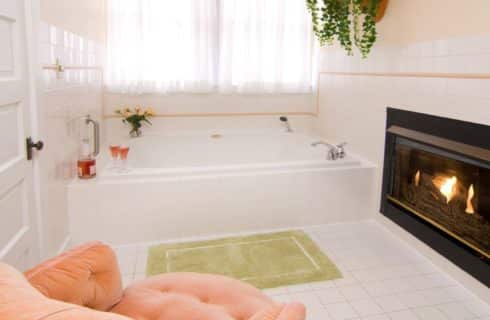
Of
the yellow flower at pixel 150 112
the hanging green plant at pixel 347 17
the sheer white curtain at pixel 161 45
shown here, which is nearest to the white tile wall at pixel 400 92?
the hanging green plant at pixel 347 17

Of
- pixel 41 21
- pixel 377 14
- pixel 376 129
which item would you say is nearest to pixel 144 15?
pixel 41 21

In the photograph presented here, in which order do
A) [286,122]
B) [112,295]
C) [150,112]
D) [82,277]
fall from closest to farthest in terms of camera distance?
[82,277], [112,295], [150,112], [286,122]

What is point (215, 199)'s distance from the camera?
2.72 m

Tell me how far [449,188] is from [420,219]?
0.99ft

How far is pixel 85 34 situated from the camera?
9.36ft

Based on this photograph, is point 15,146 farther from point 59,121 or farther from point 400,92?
point 400,92

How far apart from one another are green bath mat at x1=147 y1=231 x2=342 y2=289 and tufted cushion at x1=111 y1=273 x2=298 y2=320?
73cm

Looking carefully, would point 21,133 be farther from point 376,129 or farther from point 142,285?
point 376,129

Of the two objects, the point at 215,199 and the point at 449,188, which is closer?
the point at 449,188

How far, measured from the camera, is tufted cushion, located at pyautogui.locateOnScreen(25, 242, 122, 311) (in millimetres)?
1048

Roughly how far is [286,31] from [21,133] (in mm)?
2833

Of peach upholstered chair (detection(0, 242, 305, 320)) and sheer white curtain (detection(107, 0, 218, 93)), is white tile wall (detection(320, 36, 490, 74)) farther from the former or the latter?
peach upholstered chair (detection(0, 242, 305, 320))

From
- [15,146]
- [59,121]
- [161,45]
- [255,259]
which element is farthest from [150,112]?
[15,146]

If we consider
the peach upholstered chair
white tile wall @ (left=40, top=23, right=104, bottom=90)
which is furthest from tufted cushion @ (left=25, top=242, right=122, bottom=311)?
white tile wall @ (left=40, top=23, right=104, bottom=90)
